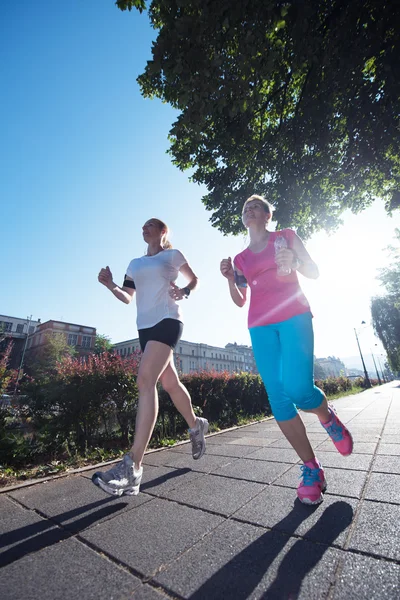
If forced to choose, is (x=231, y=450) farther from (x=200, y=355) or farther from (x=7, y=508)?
(x=200, y=355)

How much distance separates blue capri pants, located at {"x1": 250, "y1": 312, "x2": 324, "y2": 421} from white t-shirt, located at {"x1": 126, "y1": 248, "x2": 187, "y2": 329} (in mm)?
859

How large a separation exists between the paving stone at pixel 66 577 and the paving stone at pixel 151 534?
0.26ft

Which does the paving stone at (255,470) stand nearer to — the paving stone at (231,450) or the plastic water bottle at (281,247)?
the paving stone at (231,450)

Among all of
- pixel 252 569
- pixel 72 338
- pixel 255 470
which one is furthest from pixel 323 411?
pixel 72 338

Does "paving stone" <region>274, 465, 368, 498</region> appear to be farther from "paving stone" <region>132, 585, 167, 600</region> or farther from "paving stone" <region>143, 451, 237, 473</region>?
"paving stone" <region>132, 585, 167, 600</region>

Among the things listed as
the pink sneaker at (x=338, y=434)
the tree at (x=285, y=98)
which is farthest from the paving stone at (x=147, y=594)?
the tree at (x=285, y=98)

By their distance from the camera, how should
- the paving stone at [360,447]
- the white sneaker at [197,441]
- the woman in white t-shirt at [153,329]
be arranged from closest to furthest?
the woman in white t-shirt at [153,329], the white sneaker at [197,441], the paving stone at [360,447]

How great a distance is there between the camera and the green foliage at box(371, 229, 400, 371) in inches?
1172

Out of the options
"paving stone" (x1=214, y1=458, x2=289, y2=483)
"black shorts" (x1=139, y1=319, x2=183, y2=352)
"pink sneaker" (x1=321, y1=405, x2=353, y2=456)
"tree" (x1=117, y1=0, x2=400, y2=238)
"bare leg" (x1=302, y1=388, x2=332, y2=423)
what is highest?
"tree" (x1=117, y1=0, x2=400, y2=238)

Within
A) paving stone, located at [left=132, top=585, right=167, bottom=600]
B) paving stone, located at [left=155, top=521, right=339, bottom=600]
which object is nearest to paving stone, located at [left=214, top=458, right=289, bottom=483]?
paving stone, located at [left=155, top=521, right=339, bottom=600]

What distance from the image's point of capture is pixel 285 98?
6.19 meters

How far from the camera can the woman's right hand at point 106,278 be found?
280 cm

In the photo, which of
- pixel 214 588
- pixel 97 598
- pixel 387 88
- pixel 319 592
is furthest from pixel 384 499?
pixel 387 88

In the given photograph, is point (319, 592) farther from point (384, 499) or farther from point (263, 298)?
point (263, 298)
